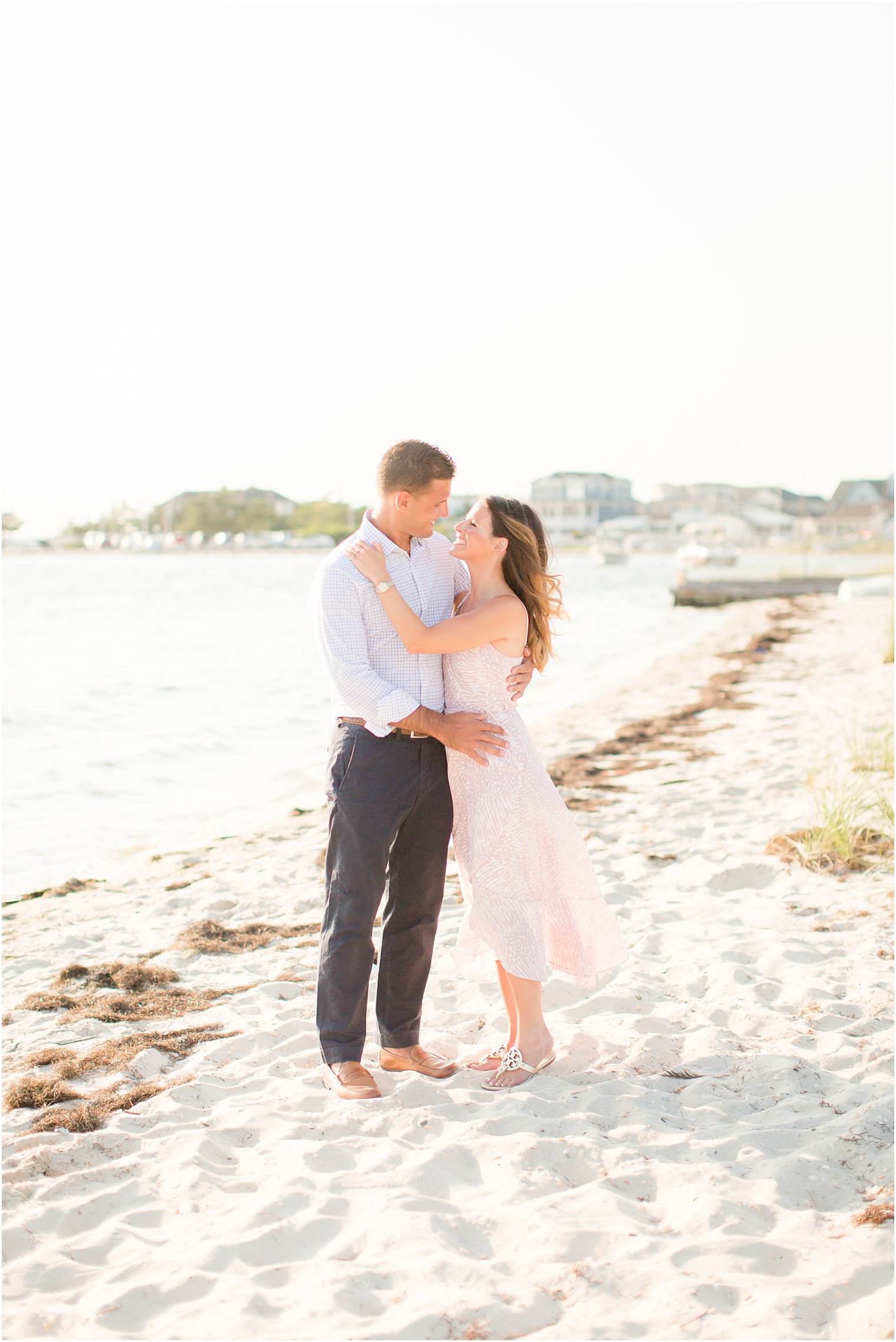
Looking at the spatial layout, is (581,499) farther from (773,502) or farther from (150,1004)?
(150,1004)

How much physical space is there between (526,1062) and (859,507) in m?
91.6

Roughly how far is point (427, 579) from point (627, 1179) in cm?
199

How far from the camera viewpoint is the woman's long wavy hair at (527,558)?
3.60m

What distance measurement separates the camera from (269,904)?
5.92 metres

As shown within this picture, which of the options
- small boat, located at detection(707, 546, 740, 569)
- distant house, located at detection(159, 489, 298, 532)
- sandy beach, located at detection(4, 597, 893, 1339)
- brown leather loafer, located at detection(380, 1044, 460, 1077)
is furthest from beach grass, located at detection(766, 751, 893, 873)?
distant house, located at detection(159, 489, 298, 532)

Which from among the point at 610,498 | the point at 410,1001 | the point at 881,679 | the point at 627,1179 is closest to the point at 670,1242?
the point at 627,1179

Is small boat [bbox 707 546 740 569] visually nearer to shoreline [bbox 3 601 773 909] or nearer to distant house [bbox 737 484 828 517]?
shoreline [bbox 3 601 773 909]

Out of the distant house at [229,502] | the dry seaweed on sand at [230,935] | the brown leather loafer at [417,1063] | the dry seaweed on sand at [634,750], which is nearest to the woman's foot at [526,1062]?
the brown leather loafer at [417,1063]

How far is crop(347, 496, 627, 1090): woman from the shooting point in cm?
361

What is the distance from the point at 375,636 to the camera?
11.7 feet

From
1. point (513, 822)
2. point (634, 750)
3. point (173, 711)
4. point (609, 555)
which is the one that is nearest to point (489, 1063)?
point (513, 822)

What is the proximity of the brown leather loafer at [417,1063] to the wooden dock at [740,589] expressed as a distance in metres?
32.3

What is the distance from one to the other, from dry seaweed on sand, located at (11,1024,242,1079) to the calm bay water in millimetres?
3156

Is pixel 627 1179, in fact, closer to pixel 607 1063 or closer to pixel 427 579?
pixel 607 1063
